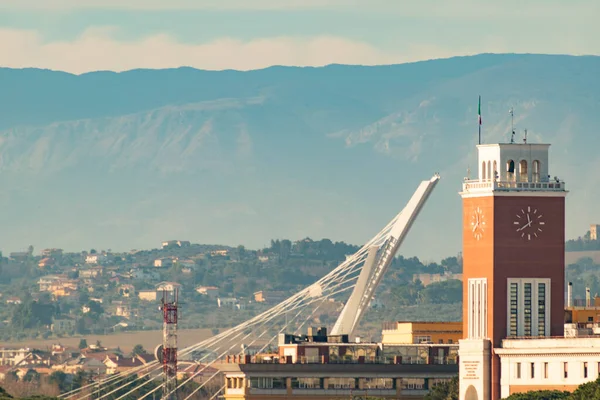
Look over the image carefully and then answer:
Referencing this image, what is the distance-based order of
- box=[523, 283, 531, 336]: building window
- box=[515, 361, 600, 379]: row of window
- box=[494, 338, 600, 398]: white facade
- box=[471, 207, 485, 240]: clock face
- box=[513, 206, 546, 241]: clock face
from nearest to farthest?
box=[494, 338, 600, 398]: white facade → box=[515, 361, 600, 379]: row of window → box=[523, 283, 531, 336]: building window → box=[513, 206, 546, 241]: clock face → box=[471, 207, 485, 240]: clock face

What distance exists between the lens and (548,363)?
14612 cm

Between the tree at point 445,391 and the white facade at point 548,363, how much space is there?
8.21 meters

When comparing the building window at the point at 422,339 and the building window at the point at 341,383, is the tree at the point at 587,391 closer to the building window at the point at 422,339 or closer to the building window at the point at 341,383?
the building window at the point at 341,383

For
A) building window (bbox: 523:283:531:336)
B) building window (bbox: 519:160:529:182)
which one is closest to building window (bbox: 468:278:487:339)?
building window (bbox: 523:283:531:336)

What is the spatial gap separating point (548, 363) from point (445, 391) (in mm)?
16182

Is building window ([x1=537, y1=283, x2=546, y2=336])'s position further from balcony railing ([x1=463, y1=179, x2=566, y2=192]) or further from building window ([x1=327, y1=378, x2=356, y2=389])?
building window ([x1=327, y1=378, x2=356, y2=389])

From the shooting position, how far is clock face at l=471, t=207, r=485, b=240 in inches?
6004

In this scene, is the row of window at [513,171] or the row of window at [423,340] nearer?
the row of window at [513,171]

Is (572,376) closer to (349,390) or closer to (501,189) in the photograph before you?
(501,189)

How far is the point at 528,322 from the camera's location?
15000 centimetres

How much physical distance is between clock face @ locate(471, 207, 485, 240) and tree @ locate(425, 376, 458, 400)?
34.6ft

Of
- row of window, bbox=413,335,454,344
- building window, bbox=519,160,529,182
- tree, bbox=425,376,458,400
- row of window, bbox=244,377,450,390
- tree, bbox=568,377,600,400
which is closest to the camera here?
tree, bbox=568,377,600,400

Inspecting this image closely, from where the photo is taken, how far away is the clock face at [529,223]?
151375mm

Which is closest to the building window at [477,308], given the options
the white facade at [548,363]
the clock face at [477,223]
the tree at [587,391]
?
the white facade at [548,363]
